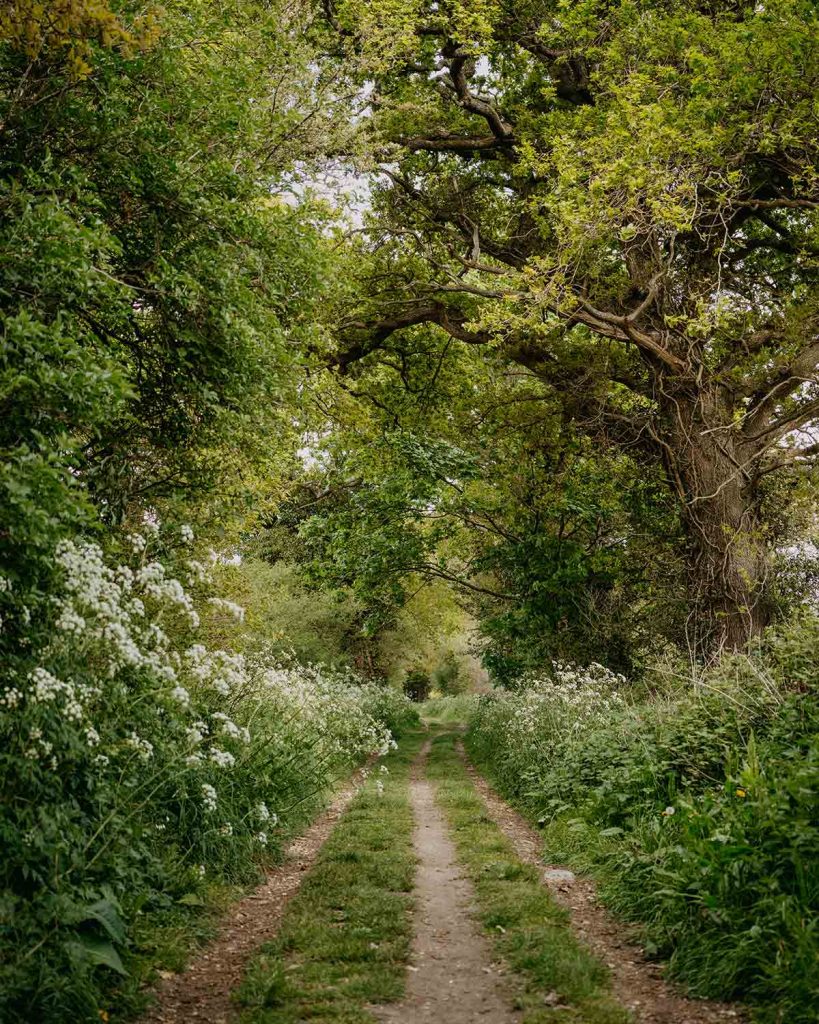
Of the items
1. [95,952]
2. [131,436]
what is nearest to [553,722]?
[131,436]

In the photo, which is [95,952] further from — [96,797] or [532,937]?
[532,937]

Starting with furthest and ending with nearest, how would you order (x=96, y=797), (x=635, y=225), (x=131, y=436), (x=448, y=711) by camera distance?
(x=448, y=711) → (x=635, y=225) → (x=131, y=436) → (x=96, y=797)

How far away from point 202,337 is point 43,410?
6.68 ft

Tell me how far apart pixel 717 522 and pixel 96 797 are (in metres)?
10.7

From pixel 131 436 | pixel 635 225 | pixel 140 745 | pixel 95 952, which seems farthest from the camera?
pixel 635 225

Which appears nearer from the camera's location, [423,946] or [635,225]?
[423,946]

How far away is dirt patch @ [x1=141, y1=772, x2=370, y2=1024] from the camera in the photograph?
477cm

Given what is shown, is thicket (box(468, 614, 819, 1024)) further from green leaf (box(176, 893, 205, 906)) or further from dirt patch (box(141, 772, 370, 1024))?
green leaf (box(176, 893, 205, 906))

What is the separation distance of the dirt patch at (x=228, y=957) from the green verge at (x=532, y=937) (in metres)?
1.89

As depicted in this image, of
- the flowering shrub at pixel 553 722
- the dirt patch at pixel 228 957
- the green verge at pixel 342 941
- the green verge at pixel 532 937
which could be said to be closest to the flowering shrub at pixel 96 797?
the dirt patch at pixel 228 957

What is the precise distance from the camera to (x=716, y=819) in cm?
610

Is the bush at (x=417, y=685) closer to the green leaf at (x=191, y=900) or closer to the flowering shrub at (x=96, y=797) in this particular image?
the flowering shrub at (x=96, y=797)

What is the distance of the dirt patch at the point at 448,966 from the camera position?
472 centimetres

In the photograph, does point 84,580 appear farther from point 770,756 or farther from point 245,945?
point 770,756
